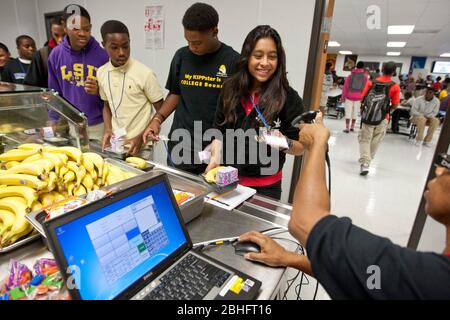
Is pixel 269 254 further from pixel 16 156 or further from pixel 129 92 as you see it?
pixel 129 92

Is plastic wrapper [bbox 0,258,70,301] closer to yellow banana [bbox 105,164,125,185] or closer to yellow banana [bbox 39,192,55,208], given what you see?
yellow banana [bbox 39,192,55,208]

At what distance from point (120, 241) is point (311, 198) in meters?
0.53

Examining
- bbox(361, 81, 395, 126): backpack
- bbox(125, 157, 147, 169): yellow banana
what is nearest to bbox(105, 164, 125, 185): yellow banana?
bbox(125, 157, 147, 169): yellow banana

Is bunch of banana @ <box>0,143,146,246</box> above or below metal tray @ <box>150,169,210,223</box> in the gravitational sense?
above

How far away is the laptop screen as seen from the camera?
2.09 feet

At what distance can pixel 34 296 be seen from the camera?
2.22 feet

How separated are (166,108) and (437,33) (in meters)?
10.1

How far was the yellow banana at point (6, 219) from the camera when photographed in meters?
0.84

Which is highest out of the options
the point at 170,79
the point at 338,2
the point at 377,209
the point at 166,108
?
the point at 338,2

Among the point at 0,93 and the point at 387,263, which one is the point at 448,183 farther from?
the point at 0,93

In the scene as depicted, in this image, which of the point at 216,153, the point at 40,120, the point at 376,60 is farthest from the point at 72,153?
the point at 376,60

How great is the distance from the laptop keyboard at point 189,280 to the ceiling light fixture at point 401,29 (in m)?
9.35

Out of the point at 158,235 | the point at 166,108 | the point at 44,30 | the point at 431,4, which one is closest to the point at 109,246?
the point at 158,235

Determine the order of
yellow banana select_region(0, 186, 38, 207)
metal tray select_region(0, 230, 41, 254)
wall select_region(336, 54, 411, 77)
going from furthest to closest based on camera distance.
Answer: wall select_region(336, 54, 411, 77), yellow banana select_region(0, 186, 38, 207), metal tray select_region(0, 230, 41, 254)
